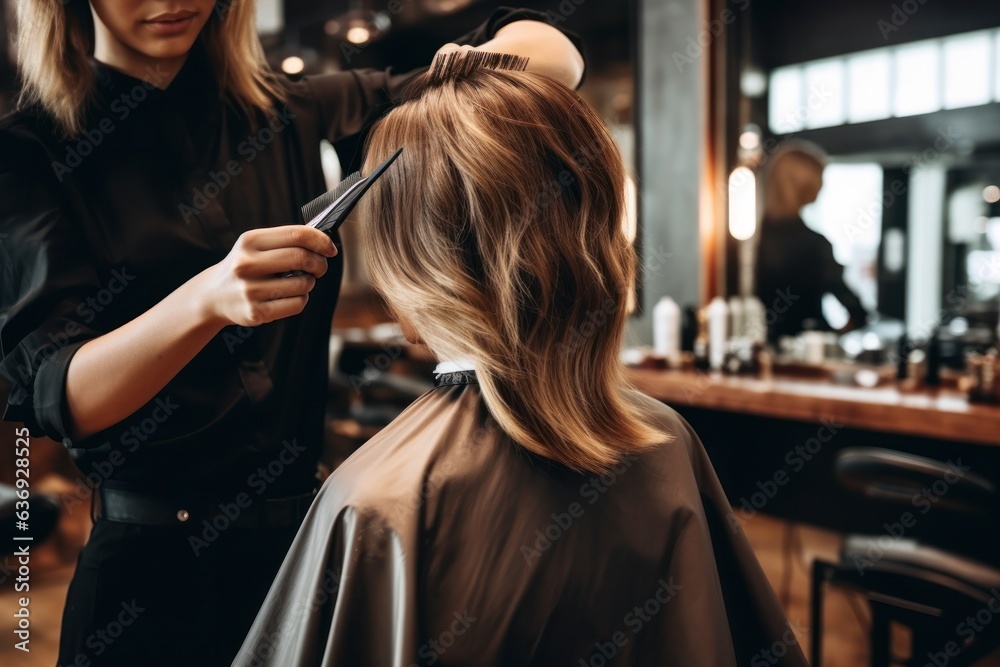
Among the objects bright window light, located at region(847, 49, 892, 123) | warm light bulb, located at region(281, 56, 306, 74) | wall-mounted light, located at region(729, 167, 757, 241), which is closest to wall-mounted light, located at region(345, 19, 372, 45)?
warm light bulb, located at region(281, 56, 306, 74)

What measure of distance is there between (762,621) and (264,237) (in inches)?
Answer: 34.9

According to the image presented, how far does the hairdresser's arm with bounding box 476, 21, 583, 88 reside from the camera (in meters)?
1.16

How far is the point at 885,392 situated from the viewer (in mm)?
2771

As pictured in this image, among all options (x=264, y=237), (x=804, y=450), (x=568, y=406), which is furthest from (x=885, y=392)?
(x=264, y=237)

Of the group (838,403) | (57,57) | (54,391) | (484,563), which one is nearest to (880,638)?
(838,403)

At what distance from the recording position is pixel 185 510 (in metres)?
1.03

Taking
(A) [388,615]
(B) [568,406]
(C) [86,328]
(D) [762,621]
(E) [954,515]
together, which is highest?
(C) [86,328]

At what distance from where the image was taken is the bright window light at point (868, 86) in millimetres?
3008

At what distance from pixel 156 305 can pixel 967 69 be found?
3.04 m

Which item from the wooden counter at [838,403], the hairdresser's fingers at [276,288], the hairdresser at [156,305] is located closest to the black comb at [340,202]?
the hairdresser's fingers at [276,288]

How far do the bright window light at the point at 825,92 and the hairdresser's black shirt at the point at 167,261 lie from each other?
253cm

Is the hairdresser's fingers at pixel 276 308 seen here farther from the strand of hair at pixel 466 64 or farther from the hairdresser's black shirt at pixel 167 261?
the strand of hair at pixel 466 64

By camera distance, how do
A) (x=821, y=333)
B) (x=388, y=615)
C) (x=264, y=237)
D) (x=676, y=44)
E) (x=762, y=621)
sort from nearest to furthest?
(x=264, y=237) → (x=388, y=615) → (x=762, y=621) → (x=821, y=333) → (x=676, y=44)

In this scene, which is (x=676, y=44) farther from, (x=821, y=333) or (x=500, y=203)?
(x=500, y=203)
